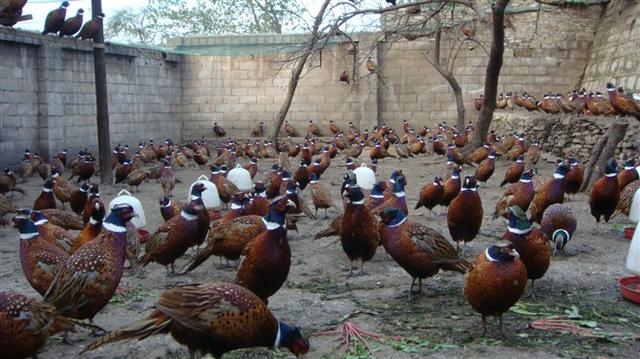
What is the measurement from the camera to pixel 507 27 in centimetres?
2114

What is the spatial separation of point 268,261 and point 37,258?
195 centimetres

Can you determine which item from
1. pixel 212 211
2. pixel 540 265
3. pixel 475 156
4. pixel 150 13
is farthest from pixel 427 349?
pixel 150 13

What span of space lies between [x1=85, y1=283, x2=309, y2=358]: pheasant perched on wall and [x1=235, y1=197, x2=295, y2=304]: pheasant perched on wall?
898mm

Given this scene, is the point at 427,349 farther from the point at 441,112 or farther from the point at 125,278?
the point at 441,112

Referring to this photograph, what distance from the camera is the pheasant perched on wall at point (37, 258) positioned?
16.4 feet

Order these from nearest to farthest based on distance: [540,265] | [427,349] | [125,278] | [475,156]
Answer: [427,349], [540,265], [125,278], [475,156]

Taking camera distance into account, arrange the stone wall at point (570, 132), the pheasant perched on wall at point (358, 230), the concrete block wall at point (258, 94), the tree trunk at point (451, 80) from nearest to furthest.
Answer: the pheasant perched on wall at point (358, 230) < the stone wall at point (570, 132) < the tree trunk at point (451, 80) < the concrete block wall at point (258, 94)

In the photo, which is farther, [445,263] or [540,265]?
[445,263]

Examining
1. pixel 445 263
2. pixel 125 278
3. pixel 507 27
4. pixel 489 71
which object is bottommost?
pixel 125 278

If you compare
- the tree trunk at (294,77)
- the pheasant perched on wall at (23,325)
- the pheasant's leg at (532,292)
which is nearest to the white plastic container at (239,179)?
the tree trunk at (294,77)

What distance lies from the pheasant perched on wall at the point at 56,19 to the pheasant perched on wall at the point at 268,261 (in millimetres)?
12151

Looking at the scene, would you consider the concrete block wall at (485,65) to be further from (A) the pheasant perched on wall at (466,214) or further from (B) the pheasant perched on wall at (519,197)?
(A) the pheasant perched on wall at (466,214)

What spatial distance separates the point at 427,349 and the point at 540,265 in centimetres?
149

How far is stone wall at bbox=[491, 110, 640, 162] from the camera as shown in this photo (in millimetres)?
11961
